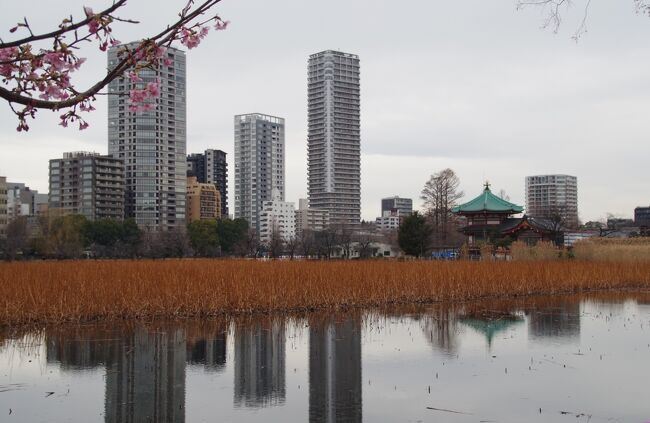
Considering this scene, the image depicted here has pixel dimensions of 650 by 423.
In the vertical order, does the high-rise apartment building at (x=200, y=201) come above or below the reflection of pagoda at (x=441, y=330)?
above

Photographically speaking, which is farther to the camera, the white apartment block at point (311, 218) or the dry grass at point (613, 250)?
the white apartment block at point (311, 218)

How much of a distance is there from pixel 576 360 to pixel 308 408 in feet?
14.0

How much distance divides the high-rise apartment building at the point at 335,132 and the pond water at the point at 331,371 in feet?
291

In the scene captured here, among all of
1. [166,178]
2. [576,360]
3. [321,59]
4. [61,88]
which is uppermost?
[321,59]

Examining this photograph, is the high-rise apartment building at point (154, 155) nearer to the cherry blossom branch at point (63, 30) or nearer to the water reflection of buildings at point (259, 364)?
the water reflection of buildings at point (259, 364)

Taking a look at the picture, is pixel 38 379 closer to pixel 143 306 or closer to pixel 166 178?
pixel 143 306

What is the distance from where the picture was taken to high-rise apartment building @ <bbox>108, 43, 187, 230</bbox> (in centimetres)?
8012

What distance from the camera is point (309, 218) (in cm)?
10588

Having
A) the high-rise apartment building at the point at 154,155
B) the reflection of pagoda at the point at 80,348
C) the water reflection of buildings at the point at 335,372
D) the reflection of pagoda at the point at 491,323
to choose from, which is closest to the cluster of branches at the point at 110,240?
the high-rise apartment building at the point at 154,155

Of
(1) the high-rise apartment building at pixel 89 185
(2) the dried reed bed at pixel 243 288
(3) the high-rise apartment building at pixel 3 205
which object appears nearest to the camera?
(2) the dried reed bed at pixel 243 288

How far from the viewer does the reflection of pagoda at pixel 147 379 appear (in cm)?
622

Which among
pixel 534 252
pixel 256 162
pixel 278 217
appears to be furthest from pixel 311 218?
pixel 534 252

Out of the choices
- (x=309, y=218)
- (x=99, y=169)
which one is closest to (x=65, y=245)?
(x=99, y=169)

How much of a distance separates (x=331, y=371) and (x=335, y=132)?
9436 cm
